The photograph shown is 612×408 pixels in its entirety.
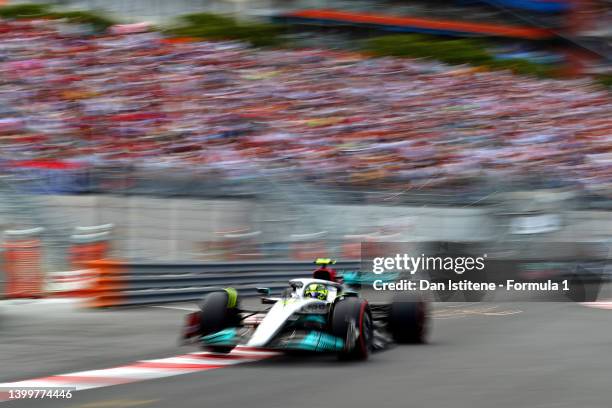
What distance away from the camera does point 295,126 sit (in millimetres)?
25984

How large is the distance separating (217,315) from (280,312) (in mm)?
664

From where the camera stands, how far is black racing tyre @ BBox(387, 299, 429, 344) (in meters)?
10.4

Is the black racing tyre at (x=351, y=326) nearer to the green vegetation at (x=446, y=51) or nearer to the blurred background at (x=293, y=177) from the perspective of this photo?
the blurred background at (x=293, y=177)

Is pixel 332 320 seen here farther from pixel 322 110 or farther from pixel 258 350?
pixel 322 110

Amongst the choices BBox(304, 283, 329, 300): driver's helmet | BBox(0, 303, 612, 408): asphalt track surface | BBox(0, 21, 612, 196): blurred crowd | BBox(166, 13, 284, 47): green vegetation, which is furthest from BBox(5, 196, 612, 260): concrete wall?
BBox(166, 13, 284, 47): green vegetation

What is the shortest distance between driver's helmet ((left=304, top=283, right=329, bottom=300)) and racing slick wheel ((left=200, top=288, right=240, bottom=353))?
72cm

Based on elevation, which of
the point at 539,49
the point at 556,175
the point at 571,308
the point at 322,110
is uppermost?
the point at 539,49

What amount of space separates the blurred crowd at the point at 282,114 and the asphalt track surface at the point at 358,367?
22.2 ft

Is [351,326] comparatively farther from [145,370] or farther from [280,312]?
[145,370]

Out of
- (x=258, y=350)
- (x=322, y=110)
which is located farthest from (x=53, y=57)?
(x=258, y=350)

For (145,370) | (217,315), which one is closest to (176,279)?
(217,315)

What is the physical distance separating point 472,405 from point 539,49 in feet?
111

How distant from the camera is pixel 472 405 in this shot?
262 inches

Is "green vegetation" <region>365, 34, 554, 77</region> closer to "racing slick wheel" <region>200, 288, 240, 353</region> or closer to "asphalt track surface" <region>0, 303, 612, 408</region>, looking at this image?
"asphalt track surface" <region>0, 303, 612, 408</region>
